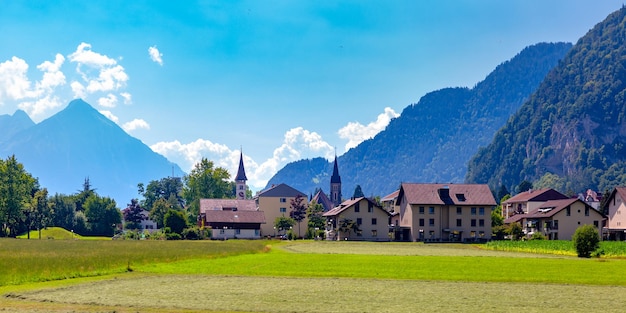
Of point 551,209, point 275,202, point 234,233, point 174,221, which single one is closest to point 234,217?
point 234,233

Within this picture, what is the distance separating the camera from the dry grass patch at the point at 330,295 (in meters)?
27.1

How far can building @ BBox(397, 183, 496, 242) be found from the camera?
396ft

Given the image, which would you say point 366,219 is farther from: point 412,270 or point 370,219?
point 412,270

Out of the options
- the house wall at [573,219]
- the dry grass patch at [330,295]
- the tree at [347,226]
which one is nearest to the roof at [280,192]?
the tree at [347,226]

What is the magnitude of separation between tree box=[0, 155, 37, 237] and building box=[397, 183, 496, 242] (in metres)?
66.7

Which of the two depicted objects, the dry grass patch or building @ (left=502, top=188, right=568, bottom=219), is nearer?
the dry grass patch

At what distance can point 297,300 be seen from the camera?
28.9 m

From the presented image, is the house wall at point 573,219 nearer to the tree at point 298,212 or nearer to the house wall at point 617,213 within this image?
the house wall at point 617,213

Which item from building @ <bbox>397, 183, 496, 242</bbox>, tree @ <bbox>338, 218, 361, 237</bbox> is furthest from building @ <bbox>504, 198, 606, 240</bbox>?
tree @ <bbox>338, 218, 361, 237</bbox>

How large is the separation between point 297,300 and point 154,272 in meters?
17.3

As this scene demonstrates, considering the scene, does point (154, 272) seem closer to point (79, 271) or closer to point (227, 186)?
point (79, 271)

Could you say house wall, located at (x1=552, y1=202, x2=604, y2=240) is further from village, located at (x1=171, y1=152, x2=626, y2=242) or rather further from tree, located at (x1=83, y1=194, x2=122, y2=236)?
tree, located at (x1=83, y1=194, x2=122, y2=236)

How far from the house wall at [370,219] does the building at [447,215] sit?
13.7 ft

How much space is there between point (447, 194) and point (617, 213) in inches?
1127
